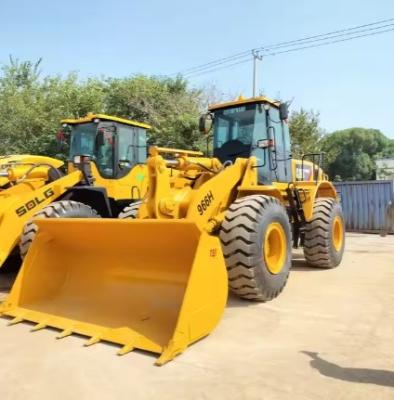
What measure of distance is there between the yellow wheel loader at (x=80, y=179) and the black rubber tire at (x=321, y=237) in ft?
10.3

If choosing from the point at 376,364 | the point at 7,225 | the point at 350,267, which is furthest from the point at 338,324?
the point at 7,225

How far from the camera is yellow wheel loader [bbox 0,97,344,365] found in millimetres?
4043

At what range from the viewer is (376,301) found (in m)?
5.59

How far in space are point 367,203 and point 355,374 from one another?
1309cm

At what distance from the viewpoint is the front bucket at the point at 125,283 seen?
155 inches

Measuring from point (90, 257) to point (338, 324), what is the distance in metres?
2.68

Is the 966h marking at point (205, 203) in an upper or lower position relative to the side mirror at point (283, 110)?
lower

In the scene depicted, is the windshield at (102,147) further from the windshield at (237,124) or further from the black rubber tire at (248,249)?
the black rubber tire at (248,249)

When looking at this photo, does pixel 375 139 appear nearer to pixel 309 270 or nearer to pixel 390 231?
pixel 390 231

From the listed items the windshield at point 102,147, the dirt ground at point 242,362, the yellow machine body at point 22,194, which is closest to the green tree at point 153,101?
the windshield at point 102,147

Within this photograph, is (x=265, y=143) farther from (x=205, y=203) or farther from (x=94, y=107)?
(x=94, y=107)

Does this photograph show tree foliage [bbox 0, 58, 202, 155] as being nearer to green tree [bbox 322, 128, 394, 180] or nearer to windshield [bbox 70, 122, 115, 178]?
windshield [bbox 70, 122, 115, 178]

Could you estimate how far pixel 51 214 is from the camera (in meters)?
6.05

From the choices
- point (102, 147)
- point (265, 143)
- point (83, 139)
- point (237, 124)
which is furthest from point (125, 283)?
point (83, 139)
